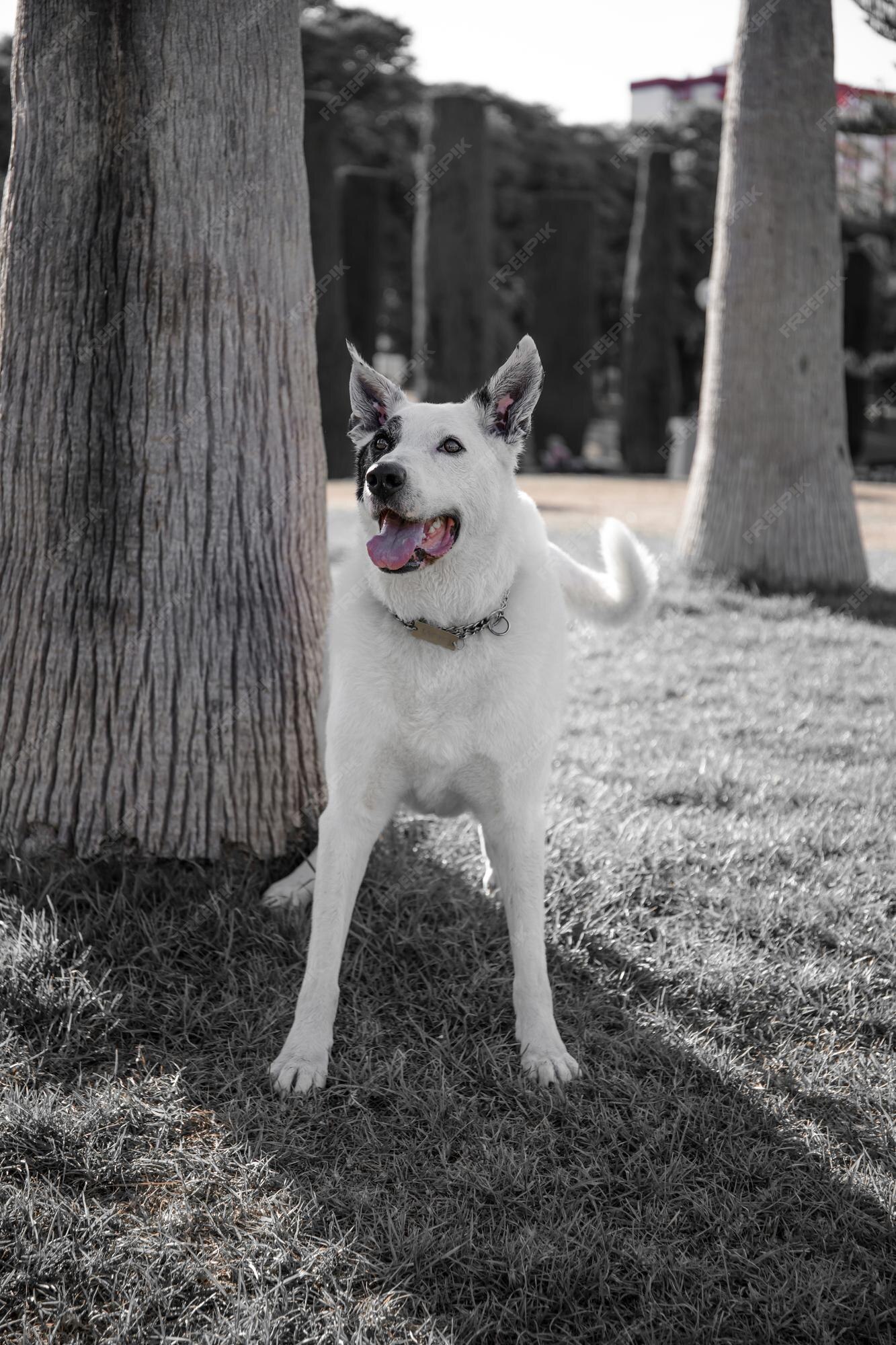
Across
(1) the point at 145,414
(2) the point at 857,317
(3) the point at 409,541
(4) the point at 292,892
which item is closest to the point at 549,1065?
(4) the point at 292,892

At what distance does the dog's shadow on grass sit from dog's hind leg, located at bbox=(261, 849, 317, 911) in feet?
0.17

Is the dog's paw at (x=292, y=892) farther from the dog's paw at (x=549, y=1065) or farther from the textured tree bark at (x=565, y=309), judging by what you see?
the textured tree bark at (x=565, y=309)

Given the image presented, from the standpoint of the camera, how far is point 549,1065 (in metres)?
2.73

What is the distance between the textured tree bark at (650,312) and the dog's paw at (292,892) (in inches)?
710

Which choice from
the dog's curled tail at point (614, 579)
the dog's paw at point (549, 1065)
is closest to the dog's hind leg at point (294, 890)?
the dog's paw at point (549, 1065)

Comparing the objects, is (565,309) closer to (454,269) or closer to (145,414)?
(454,269)

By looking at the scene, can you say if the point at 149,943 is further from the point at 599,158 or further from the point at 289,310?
the point at 599,158

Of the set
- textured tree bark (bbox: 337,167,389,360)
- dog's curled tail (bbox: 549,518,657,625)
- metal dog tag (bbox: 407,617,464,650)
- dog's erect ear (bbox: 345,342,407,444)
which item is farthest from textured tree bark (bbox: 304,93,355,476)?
metal dog tag (bbox: 407,617,464,650)

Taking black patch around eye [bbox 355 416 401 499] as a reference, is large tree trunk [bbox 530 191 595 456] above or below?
above

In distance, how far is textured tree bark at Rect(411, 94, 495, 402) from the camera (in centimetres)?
1702

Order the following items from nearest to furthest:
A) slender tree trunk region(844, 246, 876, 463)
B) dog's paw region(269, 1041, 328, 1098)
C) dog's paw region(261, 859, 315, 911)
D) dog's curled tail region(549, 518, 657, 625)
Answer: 1. dog's paw region(269, 1041, 328, 1098)
2. dog's paw region(261, 859, 315, 911)
3. dog's curled tail region(549, 518, 657, 625)
4. slender tree trunk region(844, 246, 876, 463)

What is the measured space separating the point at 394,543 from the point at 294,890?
1.36 meters

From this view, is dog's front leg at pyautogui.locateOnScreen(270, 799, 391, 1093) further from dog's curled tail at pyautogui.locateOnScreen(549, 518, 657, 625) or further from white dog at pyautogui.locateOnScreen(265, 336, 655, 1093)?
dog's curled tail at pyautogui.locateOnScreen(549, 518, 657, 625)

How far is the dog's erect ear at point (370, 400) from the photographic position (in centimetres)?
279
